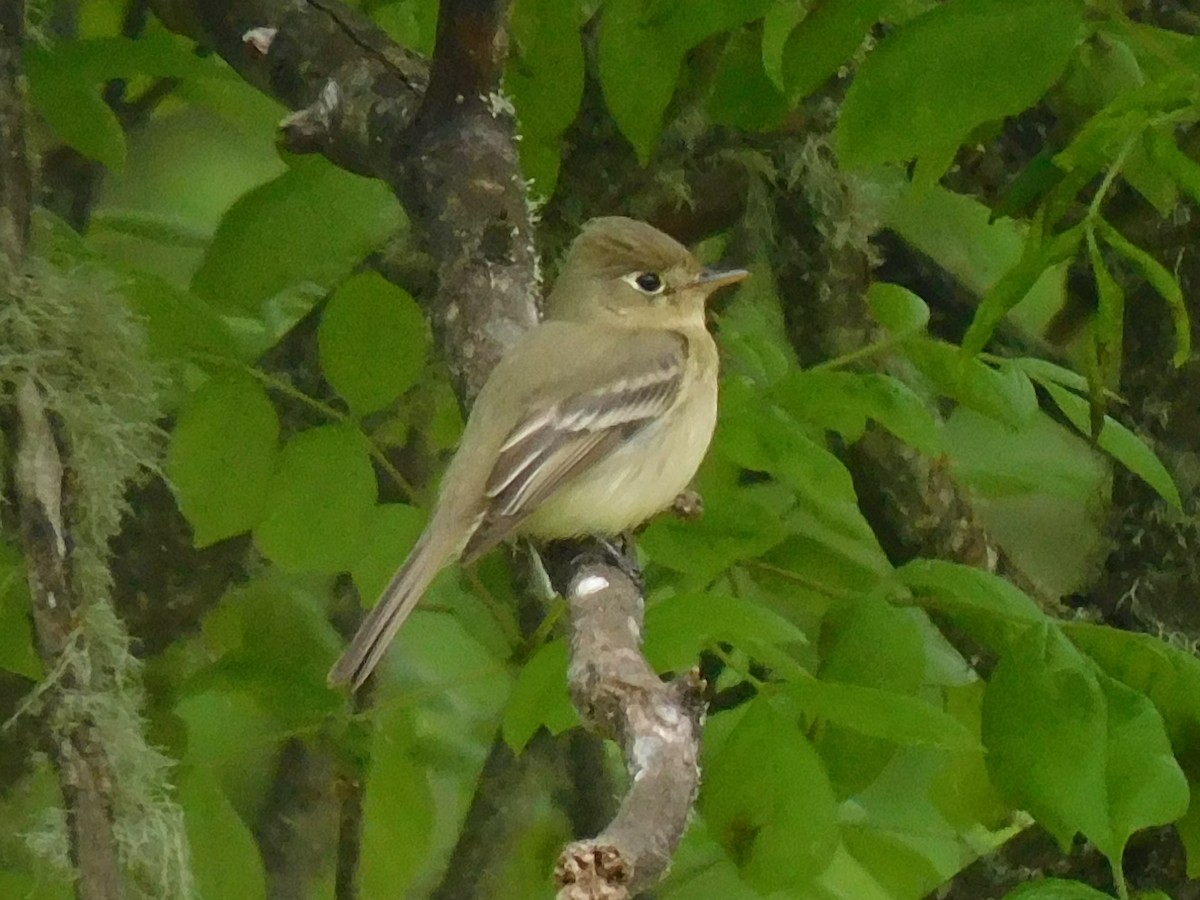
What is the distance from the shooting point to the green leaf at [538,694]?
2258 mm

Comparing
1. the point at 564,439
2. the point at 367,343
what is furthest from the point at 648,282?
the point at 367,343

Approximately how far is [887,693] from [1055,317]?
6.12ft

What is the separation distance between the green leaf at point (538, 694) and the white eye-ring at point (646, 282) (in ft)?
3.81

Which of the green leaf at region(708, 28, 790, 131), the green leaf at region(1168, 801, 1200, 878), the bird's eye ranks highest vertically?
the green leaf at region(708, 28, 790, 131)

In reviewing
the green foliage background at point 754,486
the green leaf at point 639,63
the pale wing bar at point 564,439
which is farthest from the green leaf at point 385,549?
the green leaf at point 639,63

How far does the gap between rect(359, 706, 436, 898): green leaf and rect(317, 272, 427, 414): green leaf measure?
0.56m

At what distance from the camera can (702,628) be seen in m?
2.05

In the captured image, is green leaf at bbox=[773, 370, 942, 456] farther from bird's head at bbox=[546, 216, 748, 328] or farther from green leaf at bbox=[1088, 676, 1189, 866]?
bird's head at bbox=[546, 216, 748, 328]

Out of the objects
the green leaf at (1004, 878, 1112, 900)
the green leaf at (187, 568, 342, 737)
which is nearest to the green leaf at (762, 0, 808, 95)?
the green leaf at (1004, 878, 1112, 900)

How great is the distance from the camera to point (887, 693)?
1972mm

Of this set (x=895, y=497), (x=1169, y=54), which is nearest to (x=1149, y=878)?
(x=895, y=497)

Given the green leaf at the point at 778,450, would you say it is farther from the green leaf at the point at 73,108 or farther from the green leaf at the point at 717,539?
the green leaf at the point at 73,108

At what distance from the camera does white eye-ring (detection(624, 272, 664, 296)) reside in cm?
328

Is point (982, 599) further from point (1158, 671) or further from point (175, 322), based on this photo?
point (175, 322)
